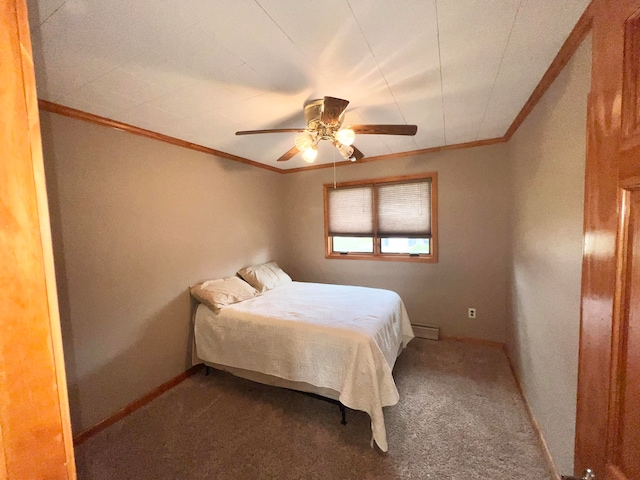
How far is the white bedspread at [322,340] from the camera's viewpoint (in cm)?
174

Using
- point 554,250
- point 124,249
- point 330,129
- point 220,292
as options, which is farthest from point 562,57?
point 124,249

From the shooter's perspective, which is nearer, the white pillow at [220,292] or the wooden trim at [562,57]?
the wooden trim at [562,57]

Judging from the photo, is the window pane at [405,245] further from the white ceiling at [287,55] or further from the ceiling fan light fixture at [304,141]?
the ceiling fan light fixture at [304,141]

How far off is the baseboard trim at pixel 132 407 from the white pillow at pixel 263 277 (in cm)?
104

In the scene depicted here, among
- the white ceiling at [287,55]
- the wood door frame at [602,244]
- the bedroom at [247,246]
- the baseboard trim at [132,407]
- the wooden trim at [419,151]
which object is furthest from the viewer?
the wooden trim at [419,151]

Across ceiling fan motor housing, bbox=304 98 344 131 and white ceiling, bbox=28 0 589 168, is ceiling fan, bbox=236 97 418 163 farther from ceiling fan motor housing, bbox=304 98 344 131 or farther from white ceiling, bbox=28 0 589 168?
white ceiling, bbox=28 0 589 168

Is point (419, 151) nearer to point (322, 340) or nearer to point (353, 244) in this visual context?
point (353, 244)

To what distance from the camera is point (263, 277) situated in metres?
3.17

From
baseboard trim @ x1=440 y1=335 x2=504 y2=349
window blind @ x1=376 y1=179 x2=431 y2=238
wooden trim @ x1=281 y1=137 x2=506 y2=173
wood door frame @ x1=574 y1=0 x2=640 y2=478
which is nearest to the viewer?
wood door frame @ x1=574 y1=0 x2=640 y2=478

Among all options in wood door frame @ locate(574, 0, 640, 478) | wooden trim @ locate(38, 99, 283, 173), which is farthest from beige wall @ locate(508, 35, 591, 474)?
wooden trim @ locate(38, 99, 283, 173)

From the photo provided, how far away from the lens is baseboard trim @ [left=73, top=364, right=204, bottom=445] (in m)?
1.83

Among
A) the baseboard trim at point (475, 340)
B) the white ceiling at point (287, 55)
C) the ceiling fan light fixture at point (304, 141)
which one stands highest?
the white ceiling at point (287, 55)

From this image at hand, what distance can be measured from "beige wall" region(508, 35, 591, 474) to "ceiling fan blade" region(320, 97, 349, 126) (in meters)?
1.14

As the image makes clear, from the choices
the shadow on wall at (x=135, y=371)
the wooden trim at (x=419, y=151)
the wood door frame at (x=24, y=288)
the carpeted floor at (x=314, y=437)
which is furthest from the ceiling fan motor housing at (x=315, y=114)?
the carpeted floor at (x=314, y=437)
